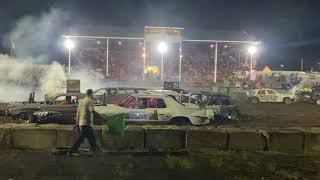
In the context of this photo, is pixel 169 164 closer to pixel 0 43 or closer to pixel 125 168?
pixel 125 168

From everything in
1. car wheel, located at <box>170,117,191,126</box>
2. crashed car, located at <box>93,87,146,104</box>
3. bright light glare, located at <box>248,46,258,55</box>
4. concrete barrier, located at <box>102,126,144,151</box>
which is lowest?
concrete barrier, located at <box>102,126,144,151</box>

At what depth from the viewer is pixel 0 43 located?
39.8 metres

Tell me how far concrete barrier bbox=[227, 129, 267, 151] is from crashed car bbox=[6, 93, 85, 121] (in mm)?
6553

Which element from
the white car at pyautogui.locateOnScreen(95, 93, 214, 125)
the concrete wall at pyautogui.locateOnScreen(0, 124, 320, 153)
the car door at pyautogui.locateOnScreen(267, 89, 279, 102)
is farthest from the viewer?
the car door at pyautogui.locateOnScreen(267, 89, 279, 102)

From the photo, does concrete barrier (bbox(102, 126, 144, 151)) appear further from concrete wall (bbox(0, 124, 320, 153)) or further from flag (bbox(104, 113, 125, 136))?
flag (bbox(104, 113, 125, 136))

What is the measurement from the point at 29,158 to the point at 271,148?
5973 millimetres

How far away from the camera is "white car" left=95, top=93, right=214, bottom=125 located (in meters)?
14.8

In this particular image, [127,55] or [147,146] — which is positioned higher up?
[127,55]

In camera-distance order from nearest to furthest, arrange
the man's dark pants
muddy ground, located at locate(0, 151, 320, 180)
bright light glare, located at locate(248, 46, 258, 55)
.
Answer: muddy ground, located at locate(0, 151, 320, 180) → the man's dark pants → bright light glare, located at locate(248, 46, 258, 55)

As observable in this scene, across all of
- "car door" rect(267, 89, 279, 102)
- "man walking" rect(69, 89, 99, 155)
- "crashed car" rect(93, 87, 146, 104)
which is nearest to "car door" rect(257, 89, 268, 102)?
"car door" rect(267, 89, 279, 102)

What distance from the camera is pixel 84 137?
10500 millimetres

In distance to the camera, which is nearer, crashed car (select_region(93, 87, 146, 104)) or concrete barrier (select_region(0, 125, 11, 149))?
concrete barrier (select_region(0, 125, 11, 149))

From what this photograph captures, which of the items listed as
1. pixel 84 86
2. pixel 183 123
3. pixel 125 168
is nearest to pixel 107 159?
pixel 125 168

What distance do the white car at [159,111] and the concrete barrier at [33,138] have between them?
12.1 ft
